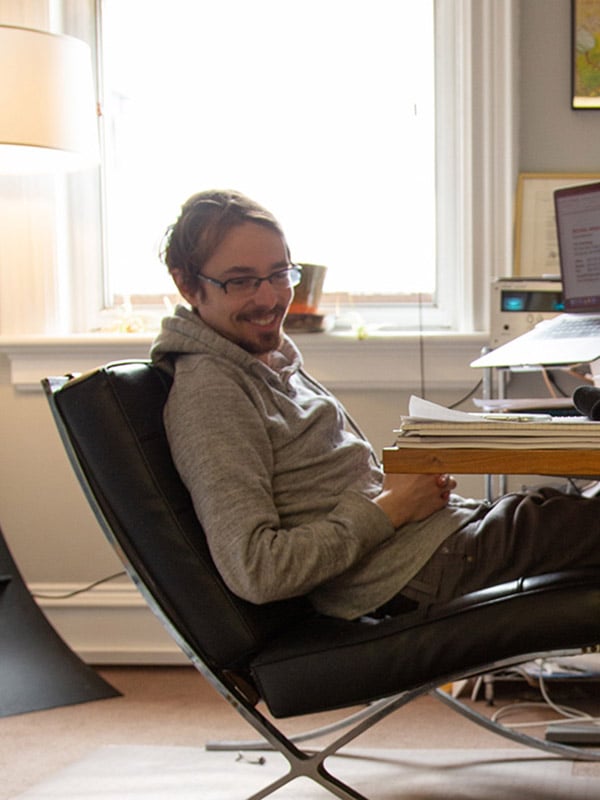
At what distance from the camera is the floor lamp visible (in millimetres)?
2824

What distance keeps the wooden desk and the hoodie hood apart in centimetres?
51

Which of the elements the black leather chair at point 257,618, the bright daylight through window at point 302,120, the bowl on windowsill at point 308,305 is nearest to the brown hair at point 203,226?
the black leather chair at point 257,618

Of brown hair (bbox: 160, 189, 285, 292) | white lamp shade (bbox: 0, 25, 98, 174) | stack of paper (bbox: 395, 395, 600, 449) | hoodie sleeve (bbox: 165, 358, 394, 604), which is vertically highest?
white lamp shade (bbox: 0, 25, 98, 174)

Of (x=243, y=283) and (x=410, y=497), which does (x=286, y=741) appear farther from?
(x=243, y=283)

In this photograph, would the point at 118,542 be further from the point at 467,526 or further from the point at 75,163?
the point at 75,163

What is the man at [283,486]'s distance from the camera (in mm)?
1688

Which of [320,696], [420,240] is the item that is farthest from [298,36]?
[320,696]

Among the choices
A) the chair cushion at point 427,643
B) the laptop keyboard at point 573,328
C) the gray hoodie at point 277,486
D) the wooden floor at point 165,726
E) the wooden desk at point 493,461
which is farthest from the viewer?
the wooden floor at point 165,726

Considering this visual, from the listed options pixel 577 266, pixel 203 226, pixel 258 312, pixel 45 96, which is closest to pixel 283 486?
pixel 258 312

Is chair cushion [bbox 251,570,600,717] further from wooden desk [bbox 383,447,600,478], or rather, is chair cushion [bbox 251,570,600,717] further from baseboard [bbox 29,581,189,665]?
baseboard [bbox 29,581,189,665]

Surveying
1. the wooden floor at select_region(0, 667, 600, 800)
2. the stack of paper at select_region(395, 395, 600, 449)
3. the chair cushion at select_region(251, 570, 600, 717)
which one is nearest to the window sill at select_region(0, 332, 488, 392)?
the wooden floor at select_region(0, 667, 600, 800)

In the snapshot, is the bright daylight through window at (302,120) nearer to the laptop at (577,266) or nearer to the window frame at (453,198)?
the window frame at (453,198)

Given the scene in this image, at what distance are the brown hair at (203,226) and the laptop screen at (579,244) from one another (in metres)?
0.59

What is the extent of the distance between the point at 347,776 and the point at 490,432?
1115mm
